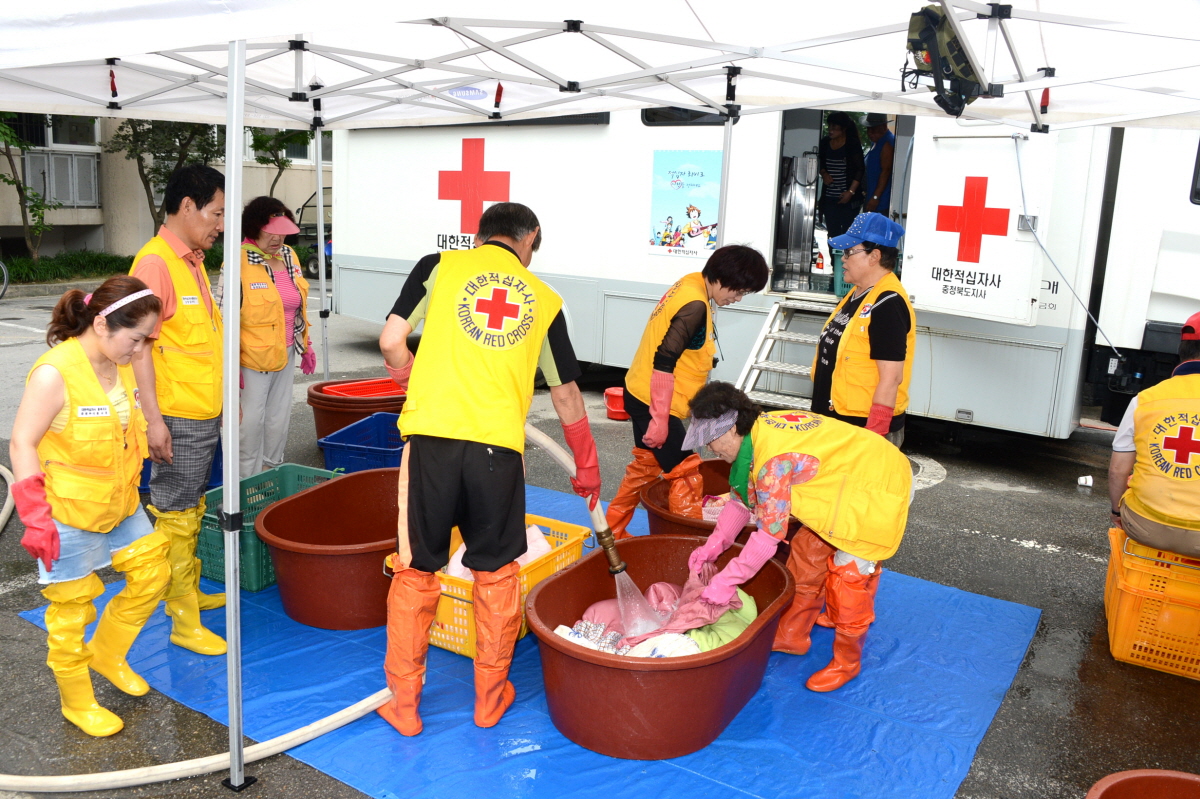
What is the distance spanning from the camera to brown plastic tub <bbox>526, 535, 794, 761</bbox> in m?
2.34

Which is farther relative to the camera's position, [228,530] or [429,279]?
[429,279]

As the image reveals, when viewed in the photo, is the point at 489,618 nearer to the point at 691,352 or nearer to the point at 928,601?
the point at 691,352

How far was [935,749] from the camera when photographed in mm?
2602

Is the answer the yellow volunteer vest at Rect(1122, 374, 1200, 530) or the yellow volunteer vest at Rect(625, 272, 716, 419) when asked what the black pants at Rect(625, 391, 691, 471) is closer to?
the yellow volunteer vest at Rect(625, 272, 716, 419)

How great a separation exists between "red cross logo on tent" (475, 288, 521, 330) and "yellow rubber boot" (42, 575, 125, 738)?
1272mm

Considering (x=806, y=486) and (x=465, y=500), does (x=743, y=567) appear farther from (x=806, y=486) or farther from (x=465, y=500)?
(x=465, y=500)

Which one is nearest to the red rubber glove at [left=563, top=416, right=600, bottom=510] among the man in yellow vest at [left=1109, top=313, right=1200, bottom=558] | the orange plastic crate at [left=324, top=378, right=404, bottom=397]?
the man in yellow vest at [left=1109, top=313, right=1200, bottom=558]

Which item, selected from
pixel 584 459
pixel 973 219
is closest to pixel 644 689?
pixel 584 459

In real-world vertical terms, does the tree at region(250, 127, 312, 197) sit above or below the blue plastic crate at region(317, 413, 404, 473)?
above

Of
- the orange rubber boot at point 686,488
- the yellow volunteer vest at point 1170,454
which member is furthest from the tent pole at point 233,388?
the yellow volunteer vest at point 1170,454

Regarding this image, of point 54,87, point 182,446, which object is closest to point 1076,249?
point 182,446

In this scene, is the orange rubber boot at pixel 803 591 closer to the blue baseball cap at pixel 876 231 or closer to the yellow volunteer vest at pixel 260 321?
the blue baseball cap at pixel 876 231

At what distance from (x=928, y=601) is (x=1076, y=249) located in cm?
239

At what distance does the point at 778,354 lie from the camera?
18.8 ft
